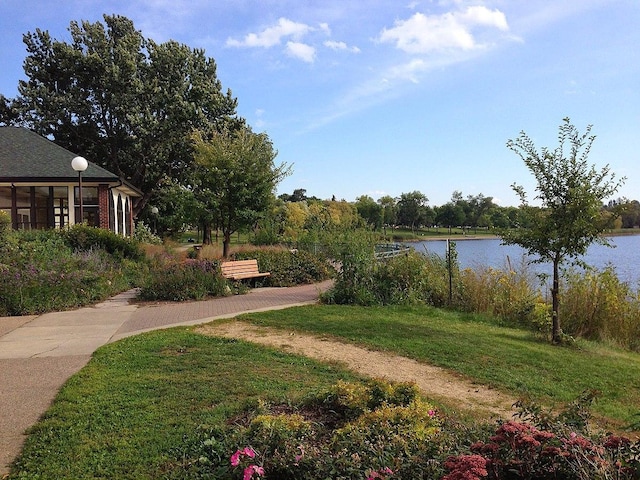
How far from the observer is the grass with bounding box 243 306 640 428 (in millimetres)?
5238

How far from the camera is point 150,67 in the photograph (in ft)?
92.7

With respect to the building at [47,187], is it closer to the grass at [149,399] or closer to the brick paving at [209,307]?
the brick paving at [209,307]

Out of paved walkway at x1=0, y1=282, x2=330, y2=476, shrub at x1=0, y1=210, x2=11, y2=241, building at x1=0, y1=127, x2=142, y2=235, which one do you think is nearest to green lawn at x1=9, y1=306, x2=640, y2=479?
paved walkway at x1=0, y1=282, x2=330, y2=476

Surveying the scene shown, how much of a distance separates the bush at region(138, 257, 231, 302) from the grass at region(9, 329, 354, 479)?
4.22 m

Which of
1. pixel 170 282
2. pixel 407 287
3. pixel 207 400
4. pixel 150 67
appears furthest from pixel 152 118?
pixel 207 400

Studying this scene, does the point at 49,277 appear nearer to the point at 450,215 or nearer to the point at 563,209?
the point at 563,209

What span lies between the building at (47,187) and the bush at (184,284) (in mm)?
8775

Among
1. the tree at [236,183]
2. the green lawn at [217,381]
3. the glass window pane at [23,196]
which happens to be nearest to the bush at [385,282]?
the green lawn at [217,381]

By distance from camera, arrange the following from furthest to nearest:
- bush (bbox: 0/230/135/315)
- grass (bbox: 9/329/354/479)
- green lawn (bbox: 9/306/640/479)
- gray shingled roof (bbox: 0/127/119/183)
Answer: gray shingled roof (bbox: 0/127/119/183) < bush (bbox: 0/230/135/315) < green lawn (bbox: 9/306/640/479) < grass (bbox: 9/329/354/479)

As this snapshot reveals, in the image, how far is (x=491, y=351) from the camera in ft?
22.2

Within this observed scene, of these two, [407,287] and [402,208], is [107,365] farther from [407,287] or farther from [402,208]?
[402,208]

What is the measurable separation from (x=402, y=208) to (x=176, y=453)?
7738 cm

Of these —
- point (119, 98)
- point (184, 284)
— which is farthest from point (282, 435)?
point (119, 98)

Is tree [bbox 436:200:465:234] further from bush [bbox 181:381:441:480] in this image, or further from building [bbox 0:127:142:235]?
bush [bbox 181:381:441:480]
